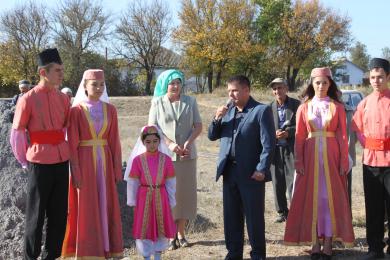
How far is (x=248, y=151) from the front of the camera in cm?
491

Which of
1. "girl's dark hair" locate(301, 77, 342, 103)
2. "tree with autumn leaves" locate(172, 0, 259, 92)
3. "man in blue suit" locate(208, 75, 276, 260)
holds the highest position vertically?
"tree with autumn leaves" locate(172, 0, 259, 92)

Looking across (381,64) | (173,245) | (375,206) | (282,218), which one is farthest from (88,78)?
(282,218)

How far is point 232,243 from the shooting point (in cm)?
513

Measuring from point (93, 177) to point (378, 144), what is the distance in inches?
110

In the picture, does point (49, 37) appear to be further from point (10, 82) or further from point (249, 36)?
point (249, 36)

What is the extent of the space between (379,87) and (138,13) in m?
44.6

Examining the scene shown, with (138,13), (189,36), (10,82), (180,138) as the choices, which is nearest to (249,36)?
(189,36)

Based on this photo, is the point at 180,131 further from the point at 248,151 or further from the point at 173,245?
the point at 173,245

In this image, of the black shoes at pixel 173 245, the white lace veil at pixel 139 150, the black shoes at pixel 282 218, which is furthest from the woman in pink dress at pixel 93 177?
the black shoes at pixel 282 218

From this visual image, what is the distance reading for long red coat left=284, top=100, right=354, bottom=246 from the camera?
5207 millimetres

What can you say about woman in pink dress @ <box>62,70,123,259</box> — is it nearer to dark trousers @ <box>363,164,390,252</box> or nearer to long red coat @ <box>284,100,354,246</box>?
long red coat @ <box>284,100,354,246</box>

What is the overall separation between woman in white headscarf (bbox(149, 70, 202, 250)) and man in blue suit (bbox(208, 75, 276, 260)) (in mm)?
714

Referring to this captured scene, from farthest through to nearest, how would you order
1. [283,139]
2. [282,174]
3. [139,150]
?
[282,174], [283,139], [139,150]

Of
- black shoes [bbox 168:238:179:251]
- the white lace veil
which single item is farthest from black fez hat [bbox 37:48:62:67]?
black shoes [bbox 168:238:179:251]
